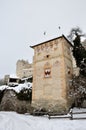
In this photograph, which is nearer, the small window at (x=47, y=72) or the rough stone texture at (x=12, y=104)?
the small window at (x=47, y=72)

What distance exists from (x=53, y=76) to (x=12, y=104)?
23.1 feet

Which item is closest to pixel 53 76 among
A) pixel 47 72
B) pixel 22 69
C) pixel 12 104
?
pixel 47 72

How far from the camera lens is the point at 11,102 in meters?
22.4

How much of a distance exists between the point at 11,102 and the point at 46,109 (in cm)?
573

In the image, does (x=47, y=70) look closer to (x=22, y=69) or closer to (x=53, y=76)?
(x=53, y=76)

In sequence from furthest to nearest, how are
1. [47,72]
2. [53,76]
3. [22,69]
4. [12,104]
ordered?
1. [22,69]
2. [12,104]
3. [47,72]
4. [53,76]

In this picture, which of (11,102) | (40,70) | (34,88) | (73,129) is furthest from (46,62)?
(73,129)

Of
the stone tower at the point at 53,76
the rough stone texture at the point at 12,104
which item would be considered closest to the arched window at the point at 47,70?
the stone tower at the point at 53,76

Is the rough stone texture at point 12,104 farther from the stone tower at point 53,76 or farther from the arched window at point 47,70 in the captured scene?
the arched window at point 47,70

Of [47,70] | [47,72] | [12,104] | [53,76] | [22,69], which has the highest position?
[22,69]

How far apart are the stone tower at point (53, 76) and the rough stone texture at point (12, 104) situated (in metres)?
1.17

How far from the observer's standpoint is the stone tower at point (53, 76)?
18688 millimetres

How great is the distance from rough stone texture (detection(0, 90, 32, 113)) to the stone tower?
1.17m

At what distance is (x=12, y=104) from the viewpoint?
21969 millimetres
